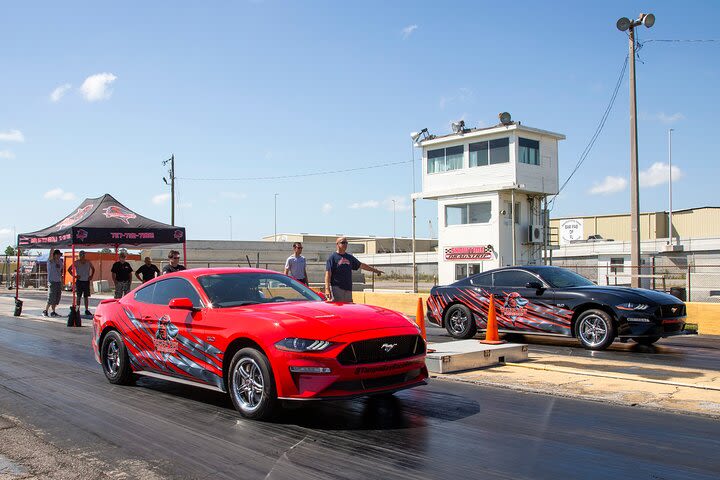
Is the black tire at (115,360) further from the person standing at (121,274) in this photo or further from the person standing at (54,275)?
the person standing at (54,275)

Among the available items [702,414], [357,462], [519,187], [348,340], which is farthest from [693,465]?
[519,187]

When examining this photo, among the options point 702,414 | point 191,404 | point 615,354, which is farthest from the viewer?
point 615,354

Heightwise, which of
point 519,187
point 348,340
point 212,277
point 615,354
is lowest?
point 615,354

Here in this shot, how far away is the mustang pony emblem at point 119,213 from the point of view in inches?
690

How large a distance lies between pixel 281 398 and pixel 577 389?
3.69 meters

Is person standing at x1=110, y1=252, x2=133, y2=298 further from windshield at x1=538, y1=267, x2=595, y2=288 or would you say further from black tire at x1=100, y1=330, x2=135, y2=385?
windshield at x1=538, y1=267, x2=595, y2=288

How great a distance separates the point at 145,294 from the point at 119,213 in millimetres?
10581

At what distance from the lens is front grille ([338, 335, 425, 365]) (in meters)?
5.83

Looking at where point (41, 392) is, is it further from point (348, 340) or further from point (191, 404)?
point (348, 340)

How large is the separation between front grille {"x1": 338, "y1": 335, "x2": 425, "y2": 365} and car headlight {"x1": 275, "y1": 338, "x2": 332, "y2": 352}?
0.19m

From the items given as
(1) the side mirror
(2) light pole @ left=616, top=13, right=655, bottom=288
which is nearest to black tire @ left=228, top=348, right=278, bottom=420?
(1) the side mirror

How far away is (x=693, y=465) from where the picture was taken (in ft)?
15.6

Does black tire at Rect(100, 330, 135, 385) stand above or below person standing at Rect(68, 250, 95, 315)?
below

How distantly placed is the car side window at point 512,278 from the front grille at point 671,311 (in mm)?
2244
